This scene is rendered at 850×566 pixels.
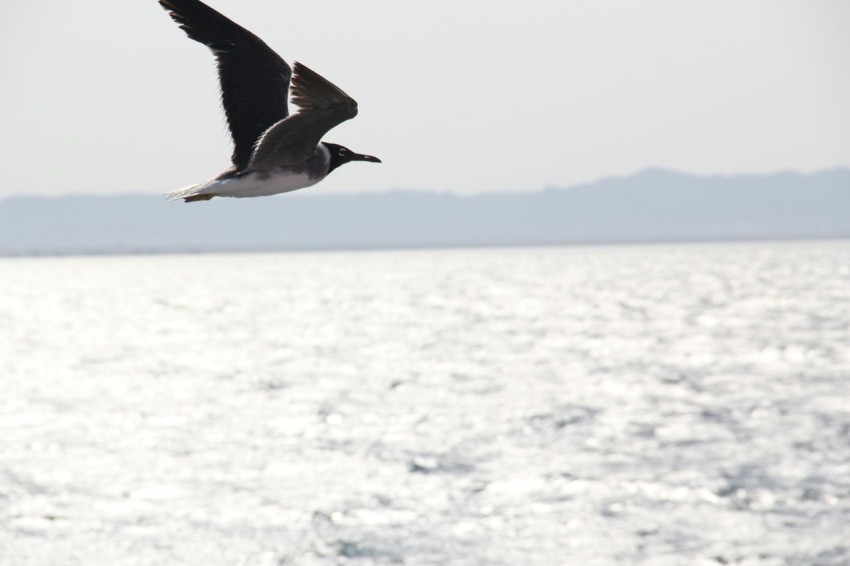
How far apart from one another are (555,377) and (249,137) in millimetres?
124726

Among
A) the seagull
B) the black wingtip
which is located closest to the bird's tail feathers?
the seagull

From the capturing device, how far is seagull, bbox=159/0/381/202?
30.6 feet

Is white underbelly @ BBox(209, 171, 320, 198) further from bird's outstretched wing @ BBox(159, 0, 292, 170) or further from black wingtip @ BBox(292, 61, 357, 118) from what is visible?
bird's outstretched wing @ BBox(159, 0, 292, 170)

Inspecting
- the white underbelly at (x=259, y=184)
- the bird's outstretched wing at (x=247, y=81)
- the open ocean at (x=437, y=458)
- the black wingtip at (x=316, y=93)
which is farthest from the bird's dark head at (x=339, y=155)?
the open ocean at (x=437, y=458)

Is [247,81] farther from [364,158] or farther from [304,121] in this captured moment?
[304,121]

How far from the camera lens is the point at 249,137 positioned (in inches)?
453

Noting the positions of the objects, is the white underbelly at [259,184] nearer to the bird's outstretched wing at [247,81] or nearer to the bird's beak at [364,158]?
the bird's beak at [364,158]

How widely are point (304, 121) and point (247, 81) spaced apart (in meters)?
2.52

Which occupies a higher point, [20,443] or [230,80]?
[230,80]

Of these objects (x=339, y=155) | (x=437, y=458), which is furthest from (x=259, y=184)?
(x=437, y=458)

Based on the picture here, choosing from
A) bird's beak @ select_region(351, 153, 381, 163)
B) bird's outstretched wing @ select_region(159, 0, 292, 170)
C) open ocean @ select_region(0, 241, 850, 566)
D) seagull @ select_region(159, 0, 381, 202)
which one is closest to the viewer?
seagull @ select_region(159, 0, 381, 202)

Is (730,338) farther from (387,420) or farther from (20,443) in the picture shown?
(20,443)

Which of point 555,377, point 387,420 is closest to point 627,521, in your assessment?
point 387,420

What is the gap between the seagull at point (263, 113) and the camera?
9.31 metres
